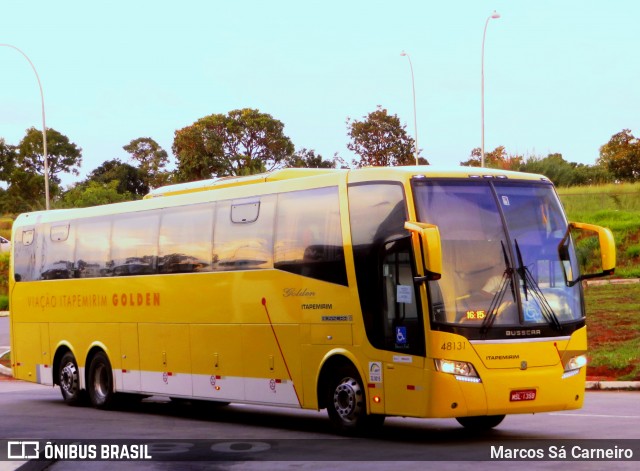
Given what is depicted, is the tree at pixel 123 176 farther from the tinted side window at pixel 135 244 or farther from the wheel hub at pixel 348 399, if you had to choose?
the wheel hub at pixel 348 399

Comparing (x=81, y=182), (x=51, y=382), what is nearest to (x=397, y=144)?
(x=81, y=182)

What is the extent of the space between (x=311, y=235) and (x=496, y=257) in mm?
2785

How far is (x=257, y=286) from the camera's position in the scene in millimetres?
16719

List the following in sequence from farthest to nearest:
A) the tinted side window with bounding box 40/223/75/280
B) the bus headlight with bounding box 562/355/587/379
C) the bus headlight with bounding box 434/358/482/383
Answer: the tinted side window with bounding box 40/223/75/280
the bus headlight with bounding box 562/355/587/379
the bus headlight with bounding box 434/358/482/383

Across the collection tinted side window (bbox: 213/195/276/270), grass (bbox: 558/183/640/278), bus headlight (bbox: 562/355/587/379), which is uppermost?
grass (bbox: 558/183/640/278)

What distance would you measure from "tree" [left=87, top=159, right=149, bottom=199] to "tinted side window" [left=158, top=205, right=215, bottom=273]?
82533 mm

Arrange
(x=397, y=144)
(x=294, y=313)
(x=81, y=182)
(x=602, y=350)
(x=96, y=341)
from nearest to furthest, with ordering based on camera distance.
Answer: (x=294, y=313) < (x=96, y=341) < (x=602, y=350) < (x=397, y=144) < (x=81, y=182)

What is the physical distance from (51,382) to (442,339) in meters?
11.0

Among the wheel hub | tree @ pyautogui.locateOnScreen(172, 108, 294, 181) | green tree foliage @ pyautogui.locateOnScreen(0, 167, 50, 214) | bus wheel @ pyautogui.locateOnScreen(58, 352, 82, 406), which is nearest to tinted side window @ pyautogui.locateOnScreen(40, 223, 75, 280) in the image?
bus wheel @ pyautogui.locateOnScreen(58, 352, 82, 406)

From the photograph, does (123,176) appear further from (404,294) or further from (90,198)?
(404,294)

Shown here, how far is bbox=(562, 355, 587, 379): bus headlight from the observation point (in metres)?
14.1

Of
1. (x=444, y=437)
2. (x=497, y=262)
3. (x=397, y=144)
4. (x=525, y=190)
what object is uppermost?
(x=397, y=144)

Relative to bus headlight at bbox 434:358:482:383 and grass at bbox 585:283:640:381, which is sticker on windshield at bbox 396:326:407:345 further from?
grass at bbox 585:283:640:381

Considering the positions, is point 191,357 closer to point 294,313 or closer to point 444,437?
point 294,313
